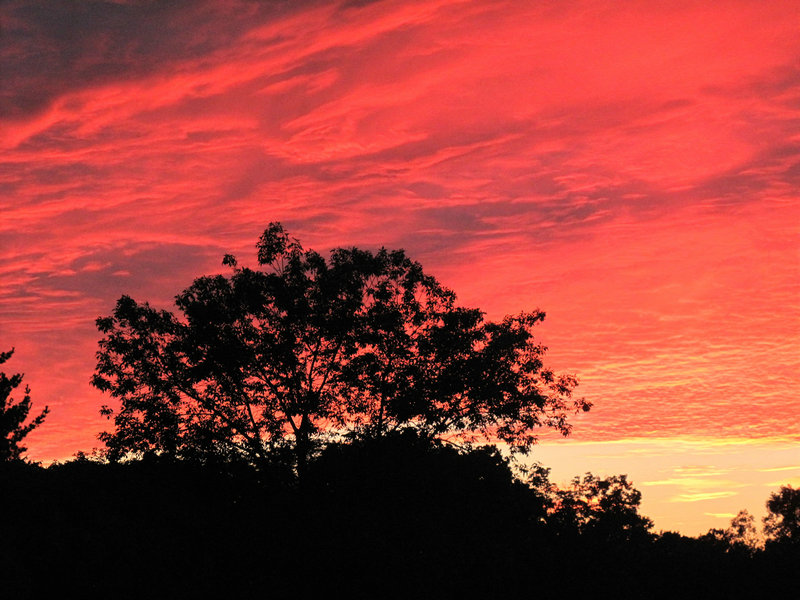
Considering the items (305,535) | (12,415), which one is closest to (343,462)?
(305,535)

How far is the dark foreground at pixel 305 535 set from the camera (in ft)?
90.2

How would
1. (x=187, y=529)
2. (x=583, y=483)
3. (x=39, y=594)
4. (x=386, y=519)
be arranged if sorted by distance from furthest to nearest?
(x=583, y=483) < (x=386, y=519) < (x=187, y=529) < (x=39, y=594)

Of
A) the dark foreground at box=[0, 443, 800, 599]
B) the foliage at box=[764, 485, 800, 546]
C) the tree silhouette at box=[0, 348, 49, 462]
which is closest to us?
the dark foreground at box=[0, 443, 800, 599]

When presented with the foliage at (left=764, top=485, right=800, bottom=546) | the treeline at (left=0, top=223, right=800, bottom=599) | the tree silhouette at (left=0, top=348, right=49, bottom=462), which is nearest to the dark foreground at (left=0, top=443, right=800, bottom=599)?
the treeline at (left=0, top=223, right=800, bottom=599)

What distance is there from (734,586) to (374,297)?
81.4 feet

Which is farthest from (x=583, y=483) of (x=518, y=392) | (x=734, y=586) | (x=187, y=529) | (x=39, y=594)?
(x=39, y=594)

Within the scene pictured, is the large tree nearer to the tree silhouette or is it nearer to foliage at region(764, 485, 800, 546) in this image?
the tree silhouette

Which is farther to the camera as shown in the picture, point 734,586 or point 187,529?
point 734,586

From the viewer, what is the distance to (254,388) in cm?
3994

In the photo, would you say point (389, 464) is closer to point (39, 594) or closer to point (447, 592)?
point (447, 592)

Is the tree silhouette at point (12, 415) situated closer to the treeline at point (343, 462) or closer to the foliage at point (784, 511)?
the treeline at point (343, 462)

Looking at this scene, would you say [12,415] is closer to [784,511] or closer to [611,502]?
[611,502]

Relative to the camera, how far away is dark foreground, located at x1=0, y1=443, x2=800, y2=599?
27484 millimetres

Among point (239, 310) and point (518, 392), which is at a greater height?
point (239, 310)
